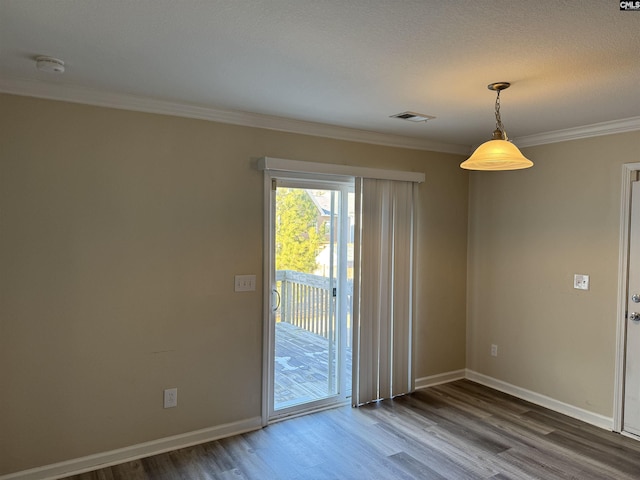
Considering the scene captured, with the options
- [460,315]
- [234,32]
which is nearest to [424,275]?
[460,315]

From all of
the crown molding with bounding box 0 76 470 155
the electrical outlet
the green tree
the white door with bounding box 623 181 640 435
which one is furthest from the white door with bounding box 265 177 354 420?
the white door with bounding box 623 181 640 435

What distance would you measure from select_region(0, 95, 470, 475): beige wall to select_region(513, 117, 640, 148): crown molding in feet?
6.25

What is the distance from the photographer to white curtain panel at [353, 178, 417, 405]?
3.82 metres

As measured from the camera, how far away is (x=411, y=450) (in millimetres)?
3092

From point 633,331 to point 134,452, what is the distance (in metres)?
3.78

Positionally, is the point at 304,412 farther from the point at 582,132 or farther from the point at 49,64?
the point at 582,132

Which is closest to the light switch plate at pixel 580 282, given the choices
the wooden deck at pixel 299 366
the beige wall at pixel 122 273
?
the wooden deck at pixel 299 366

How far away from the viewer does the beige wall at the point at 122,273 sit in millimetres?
2594

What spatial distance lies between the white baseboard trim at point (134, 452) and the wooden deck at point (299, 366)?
37 cm

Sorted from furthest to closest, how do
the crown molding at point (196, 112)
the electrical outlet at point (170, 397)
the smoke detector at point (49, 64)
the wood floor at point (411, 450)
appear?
the electrical outlet at point (170, 397) < the wood floor at point (411, 450) < the crown molding at point (196, 112) < the smoke detector at point (49, 64)

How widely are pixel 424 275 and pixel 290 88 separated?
244 centimetres

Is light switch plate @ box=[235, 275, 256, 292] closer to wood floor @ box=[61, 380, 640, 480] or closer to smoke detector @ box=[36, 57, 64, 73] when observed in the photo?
wood floor @ box=[61, 380, 640, 480]

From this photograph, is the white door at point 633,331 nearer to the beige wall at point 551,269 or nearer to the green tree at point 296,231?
the beige wall at point 551,269

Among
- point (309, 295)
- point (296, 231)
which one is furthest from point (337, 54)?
point (309, 295)
